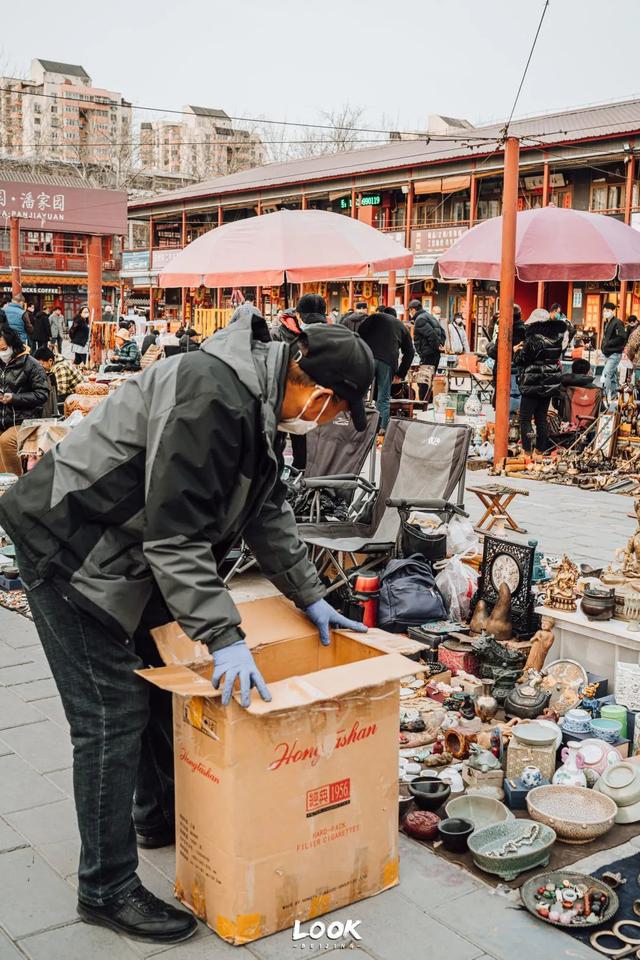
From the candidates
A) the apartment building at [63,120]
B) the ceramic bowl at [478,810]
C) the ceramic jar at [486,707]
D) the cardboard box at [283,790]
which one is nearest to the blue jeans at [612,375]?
the ceramic jar at [486,707]

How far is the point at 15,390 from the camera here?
297 inches

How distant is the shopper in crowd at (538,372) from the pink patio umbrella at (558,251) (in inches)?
23.3

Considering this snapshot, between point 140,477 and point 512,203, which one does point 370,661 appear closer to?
point 140,477

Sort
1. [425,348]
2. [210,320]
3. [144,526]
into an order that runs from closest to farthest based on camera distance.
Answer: [144,526]
[425,348]
[210,320]

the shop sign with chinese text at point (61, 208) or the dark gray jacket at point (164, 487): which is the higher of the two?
the shop sign with chinese text at point (61, 208)

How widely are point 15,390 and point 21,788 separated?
487 centimetres

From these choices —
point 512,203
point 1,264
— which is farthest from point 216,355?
point 1,264

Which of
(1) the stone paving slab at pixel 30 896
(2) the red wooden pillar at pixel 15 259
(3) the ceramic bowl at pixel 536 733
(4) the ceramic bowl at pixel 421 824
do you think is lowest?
(1) the stone paving slab at pixel 30 896

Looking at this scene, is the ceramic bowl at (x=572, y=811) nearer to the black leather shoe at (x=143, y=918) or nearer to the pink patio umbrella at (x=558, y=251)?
the black leather shoe at (x=143, y=918)

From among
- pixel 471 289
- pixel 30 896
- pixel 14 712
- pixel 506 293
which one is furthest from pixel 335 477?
pixel 471 289

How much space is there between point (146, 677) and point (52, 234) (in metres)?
44.0

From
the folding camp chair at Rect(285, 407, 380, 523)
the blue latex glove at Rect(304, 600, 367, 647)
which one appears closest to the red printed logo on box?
the blue latex glove at Rect(304, 600, 367, 647)

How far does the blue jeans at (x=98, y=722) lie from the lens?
231 centimetres

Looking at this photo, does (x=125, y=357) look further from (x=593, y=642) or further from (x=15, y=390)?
(x=593, y=642)
